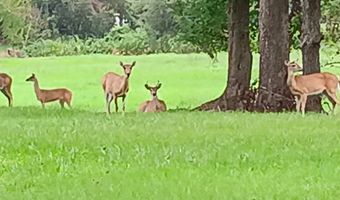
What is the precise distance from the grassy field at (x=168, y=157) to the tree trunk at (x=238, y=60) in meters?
4.77

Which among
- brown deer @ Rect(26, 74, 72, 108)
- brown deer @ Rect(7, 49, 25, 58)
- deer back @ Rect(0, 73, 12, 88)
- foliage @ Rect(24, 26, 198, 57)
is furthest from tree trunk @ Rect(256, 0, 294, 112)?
brown deer @ Rect(7, 49, 25, 58)

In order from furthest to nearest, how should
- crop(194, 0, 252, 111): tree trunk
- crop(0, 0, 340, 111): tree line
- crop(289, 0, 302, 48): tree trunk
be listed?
1. crop(289, 0, 302, 48): tree trunk
2. crop(194, 0, 252, 111): tree trunk
3. crop(0, 0, 340, 111): tree line

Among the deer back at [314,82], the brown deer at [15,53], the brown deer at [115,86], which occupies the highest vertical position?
the deer back at [314,82]

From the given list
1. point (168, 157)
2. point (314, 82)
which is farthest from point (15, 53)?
point (168, 157)

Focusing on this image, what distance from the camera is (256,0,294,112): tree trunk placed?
1834 centimetres

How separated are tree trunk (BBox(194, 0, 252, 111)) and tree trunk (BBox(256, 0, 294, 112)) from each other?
1328 millimetres

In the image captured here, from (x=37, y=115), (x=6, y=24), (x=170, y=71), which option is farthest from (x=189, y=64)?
(x=37, y=115)

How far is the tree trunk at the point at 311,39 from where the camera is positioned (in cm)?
1862

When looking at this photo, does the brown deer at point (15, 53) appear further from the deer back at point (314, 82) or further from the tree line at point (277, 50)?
the deer back at point (314, 82)

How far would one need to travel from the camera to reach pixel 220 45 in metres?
24.5

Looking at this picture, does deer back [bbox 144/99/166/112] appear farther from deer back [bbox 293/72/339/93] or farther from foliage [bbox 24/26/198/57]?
foliage [bbox 24/26/198/57]

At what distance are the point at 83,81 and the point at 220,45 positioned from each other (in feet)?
53.6

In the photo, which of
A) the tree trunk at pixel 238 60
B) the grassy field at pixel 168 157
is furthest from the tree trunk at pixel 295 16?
the grassy field at pixel 168 157

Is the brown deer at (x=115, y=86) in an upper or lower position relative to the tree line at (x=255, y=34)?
lower
